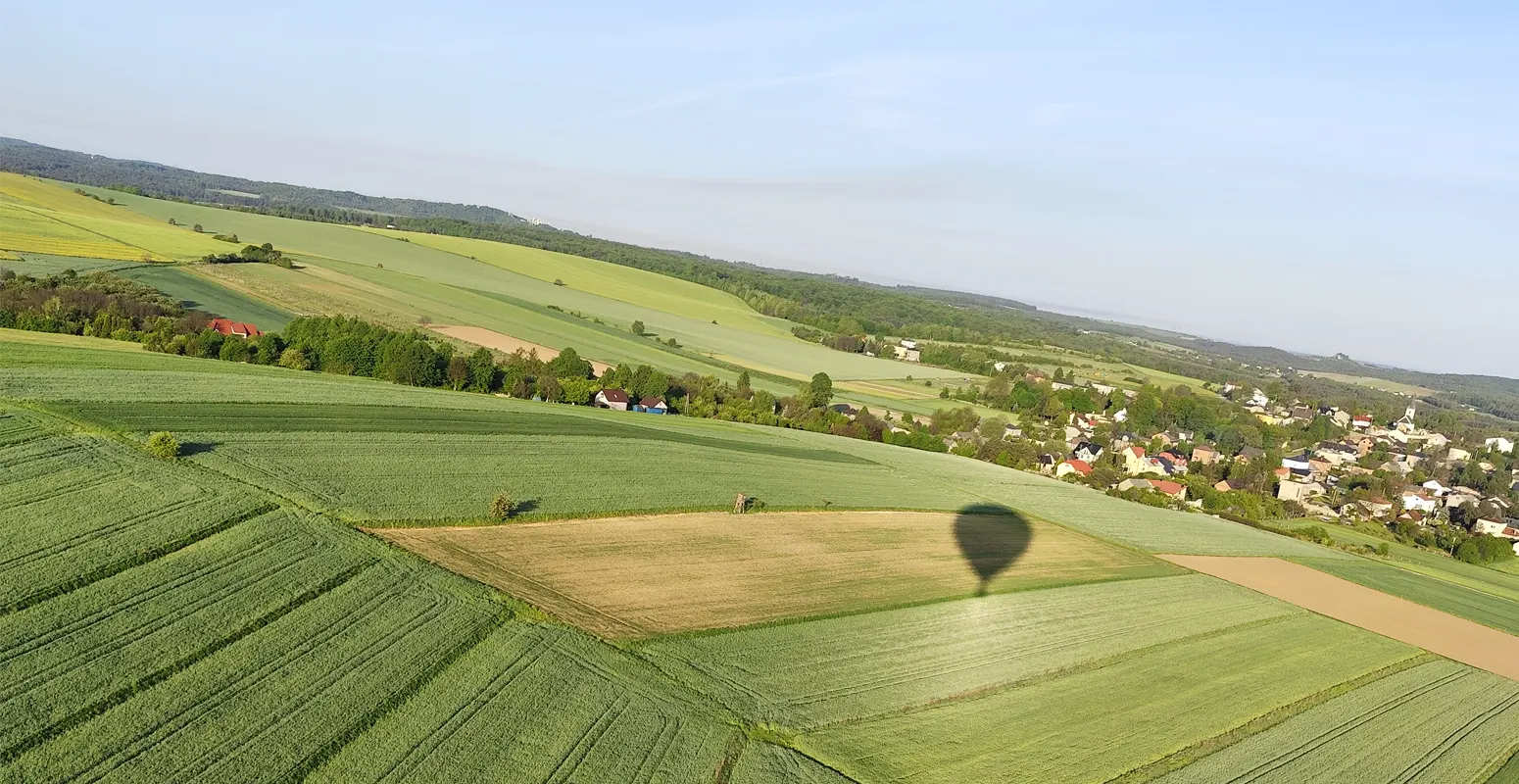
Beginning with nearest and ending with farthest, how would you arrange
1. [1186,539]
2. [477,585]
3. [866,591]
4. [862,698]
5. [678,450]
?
[862,698] < [477,585] < [866,591] < [678,450] < [1186,539]

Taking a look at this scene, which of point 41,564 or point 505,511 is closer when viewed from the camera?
point 41,564

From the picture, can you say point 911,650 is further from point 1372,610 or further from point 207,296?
point 207,296

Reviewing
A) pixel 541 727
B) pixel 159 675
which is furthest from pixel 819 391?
pixel 159 675

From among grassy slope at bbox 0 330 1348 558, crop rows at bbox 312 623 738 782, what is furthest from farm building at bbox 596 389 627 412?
crop rows at bbox 312 623 738 782

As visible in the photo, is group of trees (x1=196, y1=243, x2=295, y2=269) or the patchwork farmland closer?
the patchwork farmland

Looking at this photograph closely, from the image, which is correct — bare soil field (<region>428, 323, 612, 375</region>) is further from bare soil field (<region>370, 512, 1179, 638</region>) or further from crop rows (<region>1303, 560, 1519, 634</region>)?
crop rows (<region>1303, 560, 1519, 634</region>)

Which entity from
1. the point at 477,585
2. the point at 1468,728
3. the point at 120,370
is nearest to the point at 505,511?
the point at 477,585

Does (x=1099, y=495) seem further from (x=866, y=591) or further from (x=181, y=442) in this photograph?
(x=181, y=442)
